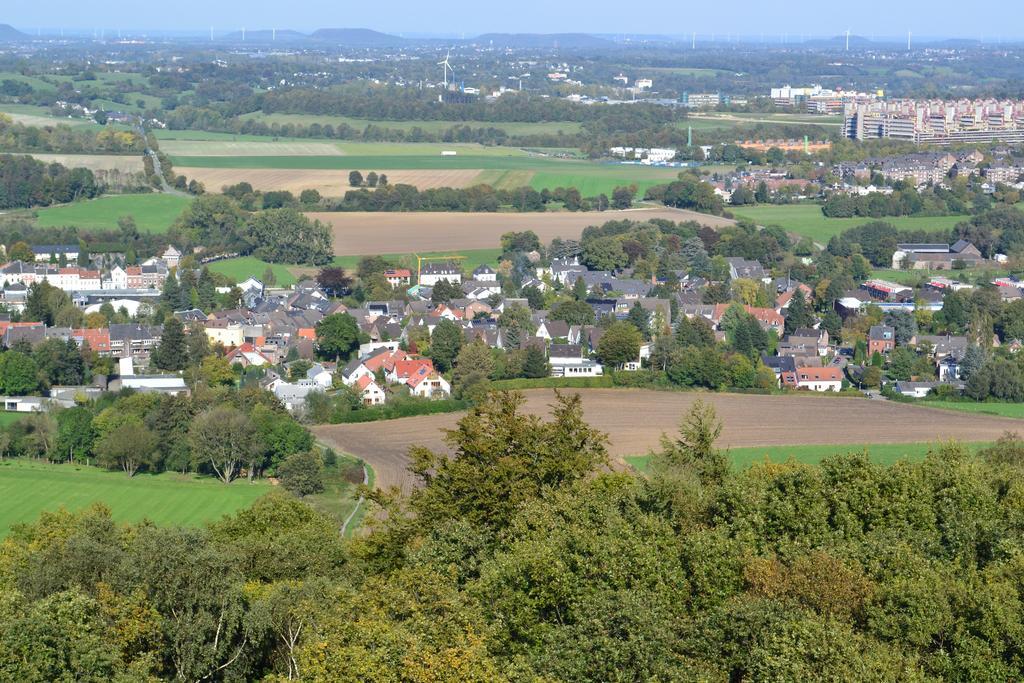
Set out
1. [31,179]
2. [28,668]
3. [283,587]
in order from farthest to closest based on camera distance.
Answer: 1. [31,179]
2. [283,587]
3. [28,668]

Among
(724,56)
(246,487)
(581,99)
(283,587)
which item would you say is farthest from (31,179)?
(724,56)

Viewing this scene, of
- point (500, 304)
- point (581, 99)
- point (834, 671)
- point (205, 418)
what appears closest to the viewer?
point (834, 671)

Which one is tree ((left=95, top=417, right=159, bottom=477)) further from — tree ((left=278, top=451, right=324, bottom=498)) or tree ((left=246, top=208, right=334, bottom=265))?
tree ((left=246, top=208, right=334, bottom=265))

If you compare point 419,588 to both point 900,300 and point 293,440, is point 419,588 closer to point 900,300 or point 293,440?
point 293,440

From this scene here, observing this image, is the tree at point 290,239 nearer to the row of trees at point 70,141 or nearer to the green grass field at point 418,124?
the row of trees at point 70,141

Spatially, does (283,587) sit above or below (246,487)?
above

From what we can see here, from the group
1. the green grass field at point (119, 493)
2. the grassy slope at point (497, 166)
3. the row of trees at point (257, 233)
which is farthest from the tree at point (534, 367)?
the grassy slope at point (497, 166)
